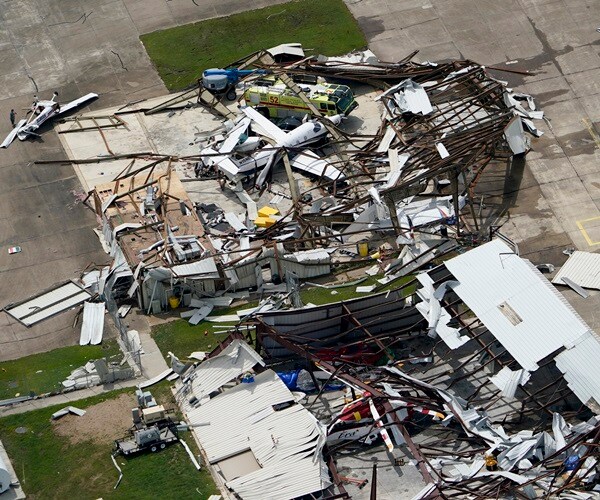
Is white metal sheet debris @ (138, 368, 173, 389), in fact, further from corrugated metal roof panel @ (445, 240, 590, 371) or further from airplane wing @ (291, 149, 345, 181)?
airplane wing @ (291, 149, 345, 181)

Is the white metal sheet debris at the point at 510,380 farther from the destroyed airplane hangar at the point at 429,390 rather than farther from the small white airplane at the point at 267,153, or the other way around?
the small white airplane at the point at 267,153

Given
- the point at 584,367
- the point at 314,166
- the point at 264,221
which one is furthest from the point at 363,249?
the point at 584,367

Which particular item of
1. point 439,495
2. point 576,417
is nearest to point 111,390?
point 439,495

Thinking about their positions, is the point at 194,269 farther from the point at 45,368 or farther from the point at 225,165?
the point at 225,165

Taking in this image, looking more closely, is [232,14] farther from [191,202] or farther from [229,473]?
[229,473]

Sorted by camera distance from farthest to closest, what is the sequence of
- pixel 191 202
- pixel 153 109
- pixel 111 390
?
pixel 153 109 → pixel 191 202 → pixel 111 390
